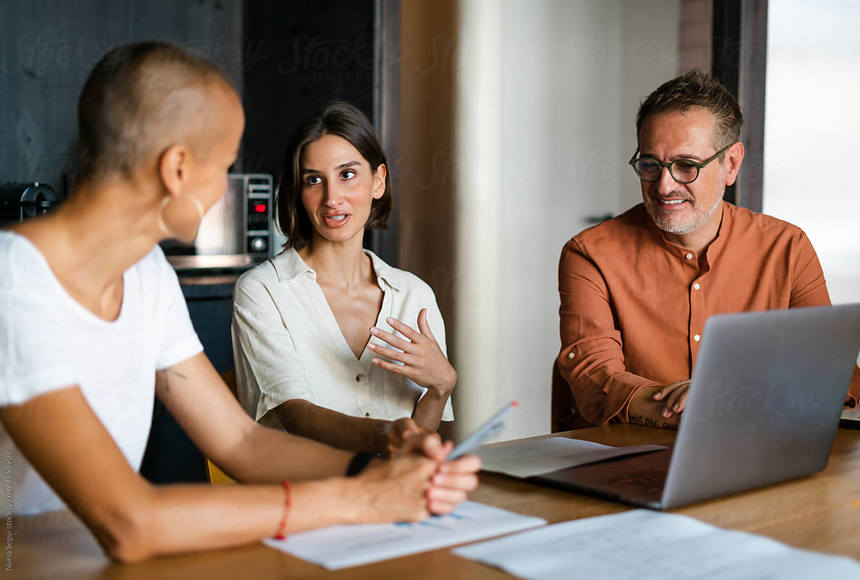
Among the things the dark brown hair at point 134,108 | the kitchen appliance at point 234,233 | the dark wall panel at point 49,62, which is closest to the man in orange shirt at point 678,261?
the dark brown hair at point 134,108

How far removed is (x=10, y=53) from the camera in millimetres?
3322

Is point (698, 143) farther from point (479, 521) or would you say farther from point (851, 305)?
point (479, 521)

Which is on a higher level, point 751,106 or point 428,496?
point 751,106

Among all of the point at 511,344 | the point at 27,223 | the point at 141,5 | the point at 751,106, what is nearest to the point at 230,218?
the point at 141,5

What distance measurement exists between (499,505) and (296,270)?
990 millimetres

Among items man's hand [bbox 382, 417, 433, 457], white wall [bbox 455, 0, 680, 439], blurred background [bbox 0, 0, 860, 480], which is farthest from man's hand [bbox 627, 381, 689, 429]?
white wall [bbox 455, 0, 680, 439]

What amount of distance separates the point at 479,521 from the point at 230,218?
2.47 meters

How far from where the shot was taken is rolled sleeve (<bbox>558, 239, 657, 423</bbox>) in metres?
1.84

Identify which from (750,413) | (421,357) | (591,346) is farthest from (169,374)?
(591,346)

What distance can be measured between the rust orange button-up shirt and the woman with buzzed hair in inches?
38.7

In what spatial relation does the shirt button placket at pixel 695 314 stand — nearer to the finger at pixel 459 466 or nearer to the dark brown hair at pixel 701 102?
the dark brown hair at pixel 701 102

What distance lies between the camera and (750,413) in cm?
122

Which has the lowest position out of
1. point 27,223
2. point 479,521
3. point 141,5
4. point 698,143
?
point 479,521

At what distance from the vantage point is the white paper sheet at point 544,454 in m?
1.36
